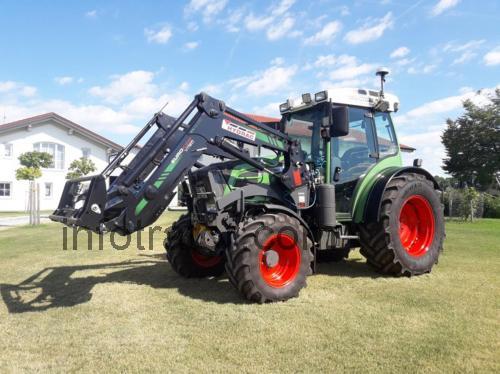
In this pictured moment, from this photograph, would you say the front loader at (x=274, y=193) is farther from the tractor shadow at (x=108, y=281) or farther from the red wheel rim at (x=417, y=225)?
the tractor shadow at (x=108, y=281)

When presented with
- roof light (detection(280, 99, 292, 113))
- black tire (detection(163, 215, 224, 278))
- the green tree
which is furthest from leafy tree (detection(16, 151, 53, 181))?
the green tree

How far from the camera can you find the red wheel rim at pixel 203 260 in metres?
6.66

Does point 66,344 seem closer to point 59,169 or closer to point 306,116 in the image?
point 306,116

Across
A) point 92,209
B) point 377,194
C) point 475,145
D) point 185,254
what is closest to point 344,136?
point 377,194

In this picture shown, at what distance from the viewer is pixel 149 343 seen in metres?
3.91

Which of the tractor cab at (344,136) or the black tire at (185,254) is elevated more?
the tractor cab at (344,136)

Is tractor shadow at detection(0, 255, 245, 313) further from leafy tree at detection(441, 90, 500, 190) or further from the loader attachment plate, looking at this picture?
leafy tree at detection(441, 90, 500, 190)

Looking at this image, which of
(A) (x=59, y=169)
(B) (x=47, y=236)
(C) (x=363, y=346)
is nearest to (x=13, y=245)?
(B) (x=47, y=236)

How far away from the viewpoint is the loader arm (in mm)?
4980

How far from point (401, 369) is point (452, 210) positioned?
19604 millimetres

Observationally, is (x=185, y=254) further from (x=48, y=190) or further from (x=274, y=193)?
(x=48, y=190)

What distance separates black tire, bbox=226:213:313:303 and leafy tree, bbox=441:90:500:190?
1291 inches

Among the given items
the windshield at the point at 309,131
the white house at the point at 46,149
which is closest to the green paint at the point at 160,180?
the windshield at the point at 309,131

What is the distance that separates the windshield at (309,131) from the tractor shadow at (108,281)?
185 centimetres
